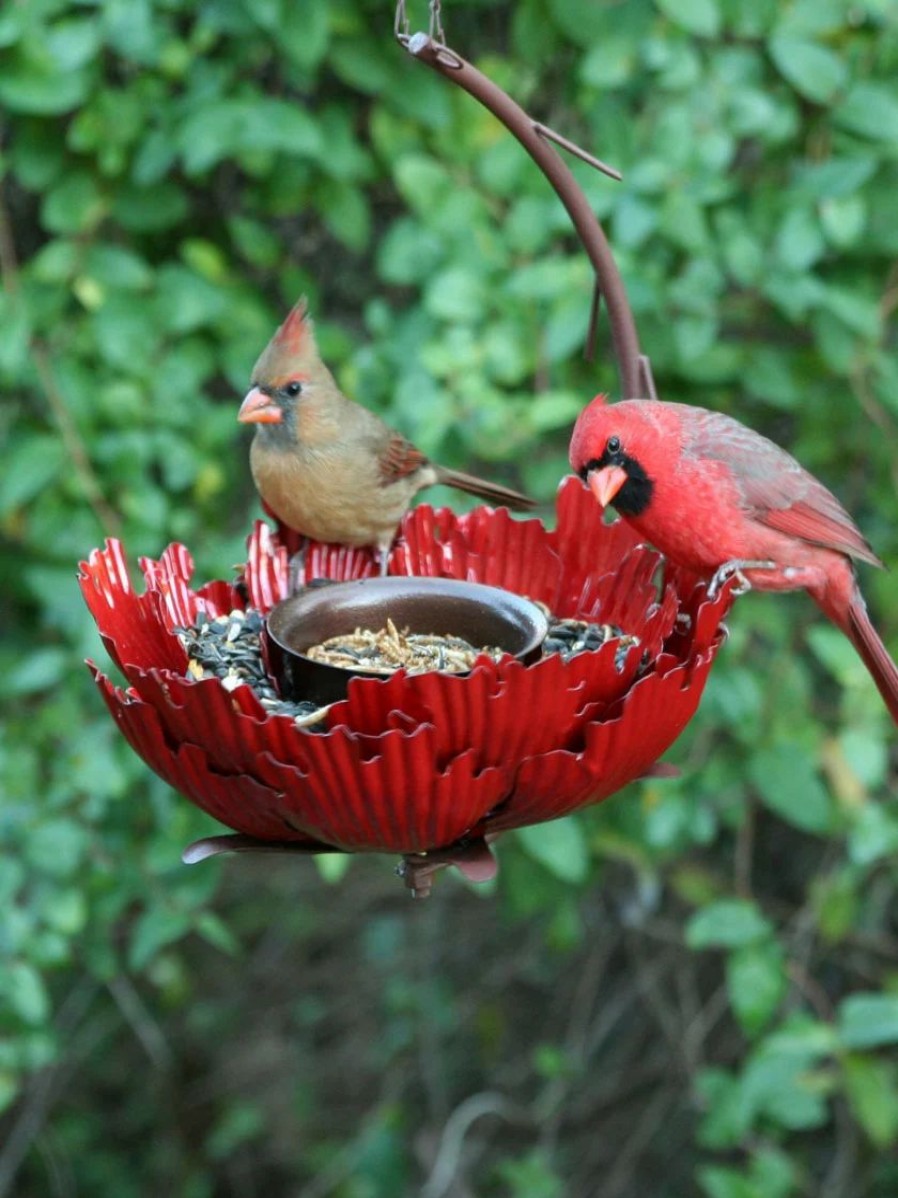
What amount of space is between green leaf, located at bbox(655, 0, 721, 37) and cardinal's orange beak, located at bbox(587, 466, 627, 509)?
128 cm

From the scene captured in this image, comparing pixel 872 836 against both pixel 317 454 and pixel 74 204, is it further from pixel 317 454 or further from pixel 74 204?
pixel 74 204

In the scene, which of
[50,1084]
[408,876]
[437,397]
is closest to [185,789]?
[408,876]

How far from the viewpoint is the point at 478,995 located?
448 cm

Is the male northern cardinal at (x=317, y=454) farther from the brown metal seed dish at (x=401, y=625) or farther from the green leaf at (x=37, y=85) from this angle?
the green leaf at (x=37, y=85)

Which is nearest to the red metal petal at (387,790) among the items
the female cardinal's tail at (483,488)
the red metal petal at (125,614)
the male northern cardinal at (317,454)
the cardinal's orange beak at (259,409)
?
the red metal petal at (125,614)

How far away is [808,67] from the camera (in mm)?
2953

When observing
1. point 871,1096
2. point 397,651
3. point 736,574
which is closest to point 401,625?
point 397,651

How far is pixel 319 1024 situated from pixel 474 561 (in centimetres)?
288

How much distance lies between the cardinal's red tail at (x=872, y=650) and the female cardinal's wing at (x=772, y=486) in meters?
0.09

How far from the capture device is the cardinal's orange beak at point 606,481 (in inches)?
75.4

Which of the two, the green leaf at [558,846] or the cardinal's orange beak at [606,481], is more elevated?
the cardinal's orange beak at [606,481]

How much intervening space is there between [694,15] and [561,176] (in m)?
1.18

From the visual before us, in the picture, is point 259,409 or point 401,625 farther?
point 259,409

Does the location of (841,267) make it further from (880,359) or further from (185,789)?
(185,789)
